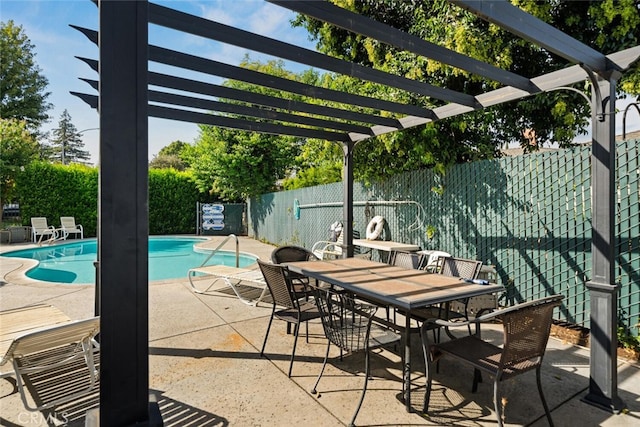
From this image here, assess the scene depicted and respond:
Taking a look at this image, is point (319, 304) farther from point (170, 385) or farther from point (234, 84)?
point (234, 84)

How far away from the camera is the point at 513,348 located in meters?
2.12

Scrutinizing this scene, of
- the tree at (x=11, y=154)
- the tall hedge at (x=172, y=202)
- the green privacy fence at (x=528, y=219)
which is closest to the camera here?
the green privacy fence at (x=528, y=219)

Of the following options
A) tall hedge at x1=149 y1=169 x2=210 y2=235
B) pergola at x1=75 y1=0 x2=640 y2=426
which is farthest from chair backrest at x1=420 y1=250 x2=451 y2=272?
tall hedge at x1=149 y1=169 x2=210 y2=235

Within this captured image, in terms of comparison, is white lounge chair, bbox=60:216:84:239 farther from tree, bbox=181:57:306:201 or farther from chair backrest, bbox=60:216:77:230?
tree, bbox=181:57:306:201

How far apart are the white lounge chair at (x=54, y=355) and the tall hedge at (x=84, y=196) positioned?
41.4 feet

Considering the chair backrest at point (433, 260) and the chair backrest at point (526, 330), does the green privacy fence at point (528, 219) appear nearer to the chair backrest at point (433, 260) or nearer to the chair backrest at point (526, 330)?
the chair backrest at point (433, 260)

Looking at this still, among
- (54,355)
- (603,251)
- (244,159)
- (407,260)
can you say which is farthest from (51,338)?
(244,159)

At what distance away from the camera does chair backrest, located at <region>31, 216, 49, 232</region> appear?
454 inches

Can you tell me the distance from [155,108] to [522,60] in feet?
18.6

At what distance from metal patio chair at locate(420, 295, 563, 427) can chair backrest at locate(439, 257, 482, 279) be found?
1.19 m

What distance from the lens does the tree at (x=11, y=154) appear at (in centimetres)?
1166

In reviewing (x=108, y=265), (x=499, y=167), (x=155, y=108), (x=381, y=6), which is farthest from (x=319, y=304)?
(x=381, y=6)

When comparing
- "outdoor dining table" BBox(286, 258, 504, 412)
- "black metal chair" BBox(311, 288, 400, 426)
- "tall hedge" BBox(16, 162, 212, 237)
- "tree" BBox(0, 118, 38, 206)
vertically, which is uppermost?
"tree" BBox(0, 118, 38, 206)

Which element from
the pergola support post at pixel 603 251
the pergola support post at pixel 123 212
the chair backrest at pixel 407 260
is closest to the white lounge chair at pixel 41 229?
the chair backrest at pixel 407 260
